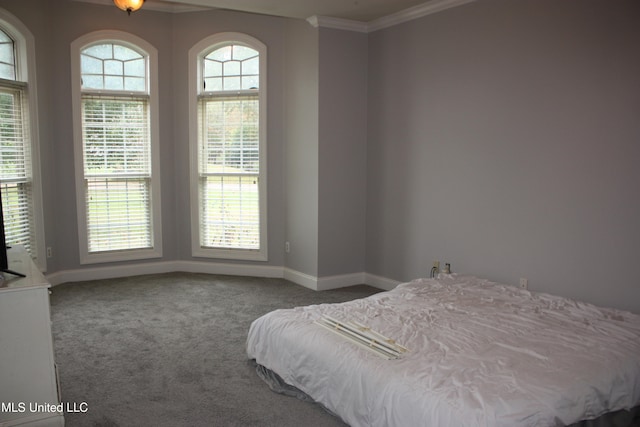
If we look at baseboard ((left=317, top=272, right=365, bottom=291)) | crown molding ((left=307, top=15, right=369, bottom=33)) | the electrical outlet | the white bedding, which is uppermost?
crown molding ((left=307, top=15, right=369, bottom=33))

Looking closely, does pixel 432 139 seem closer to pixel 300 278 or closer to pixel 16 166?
pixel 300 278

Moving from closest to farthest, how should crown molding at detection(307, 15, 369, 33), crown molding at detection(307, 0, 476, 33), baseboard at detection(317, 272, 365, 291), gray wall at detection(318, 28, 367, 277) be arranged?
crown molding at detection(307, 0, 476, 33) → crown molding at detection(307, 15, 369, 33) → gray wall at detection(318, 28, 367, 277) → baseboard at detection(317, 272, 365, 291)

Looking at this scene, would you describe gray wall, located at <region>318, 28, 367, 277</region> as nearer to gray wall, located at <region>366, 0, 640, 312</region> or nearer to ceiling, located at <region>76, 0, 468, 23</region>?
gray wall, located at <region>366, 0, 640, 312</region>

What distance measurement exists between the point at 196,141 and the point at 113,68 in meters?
1.16

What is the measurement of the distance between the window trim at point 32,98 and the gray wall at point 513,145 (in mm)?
3352

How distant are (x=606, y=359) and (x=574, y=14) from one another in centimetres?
241

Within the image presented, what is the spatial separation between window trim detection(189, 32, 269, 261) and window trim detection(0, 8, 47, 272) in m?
1.54

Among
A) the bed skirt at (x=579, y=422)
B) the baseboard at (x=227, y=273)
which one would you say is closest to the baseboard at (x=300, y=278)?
the baseboard at (x=227, y=273)

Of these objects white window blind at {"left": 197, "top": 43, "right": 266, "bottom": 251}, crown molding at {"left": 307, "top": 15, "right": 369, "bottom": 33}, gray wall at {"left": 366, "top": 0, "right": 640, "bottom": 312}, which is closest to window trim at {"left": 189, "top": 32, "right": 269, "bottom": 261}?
white window blind at {"left": 197, "top": 43, "right": 266, "bottom": 251}

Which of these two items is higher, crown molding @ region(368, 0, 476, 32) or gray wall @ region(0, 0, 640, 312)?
crown molding @ region(368, 0, 476, 32)

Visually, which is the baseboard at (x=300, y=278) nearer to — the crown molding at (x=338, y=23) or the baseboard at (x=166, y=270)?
the baseboard at (x=166, y=270)

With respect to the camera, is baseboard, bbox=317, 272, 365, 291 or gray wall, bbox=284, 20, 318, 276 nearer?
gray wall, bbox=284, 20, 318, 276

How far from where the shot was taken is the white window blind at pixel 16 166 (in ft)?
16.5

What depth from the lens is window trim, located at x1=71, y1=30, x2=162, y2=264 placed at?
5582mm
